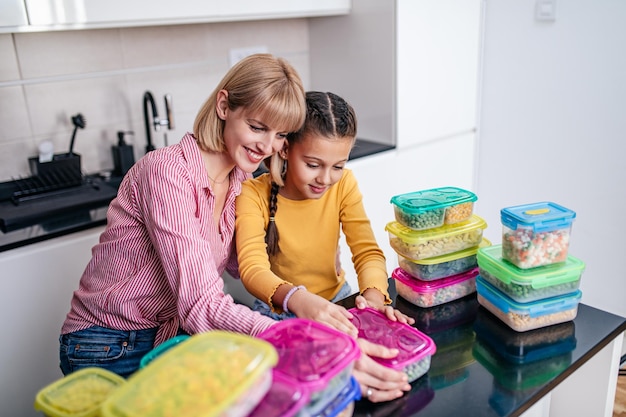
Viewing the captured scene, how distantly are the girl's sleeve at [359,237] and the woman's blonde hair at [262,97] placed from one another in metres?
0.29

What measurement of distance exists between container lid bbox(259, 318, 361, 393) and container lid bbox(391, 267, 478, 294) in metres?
0.42

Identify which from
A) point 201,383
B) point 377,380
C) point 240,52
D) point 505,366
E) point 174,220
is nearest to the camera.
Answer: point 201,383

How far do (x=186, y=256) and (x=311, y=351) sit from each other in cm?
40

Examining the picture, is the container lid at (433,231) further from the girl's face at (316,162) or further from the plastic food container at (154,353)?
the plastic food container at (154,353)

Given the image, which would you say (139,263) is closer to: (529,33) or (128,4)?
(128,4)

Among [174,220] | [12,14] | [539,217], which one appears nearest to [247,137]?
[174,220]

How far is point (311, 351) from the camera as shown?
0.86 m

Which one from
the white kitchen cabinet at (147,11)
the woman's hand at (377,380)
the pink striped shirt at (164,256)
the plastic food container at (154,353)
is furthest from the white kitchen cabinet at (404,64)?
the plastic food container at (154,353)

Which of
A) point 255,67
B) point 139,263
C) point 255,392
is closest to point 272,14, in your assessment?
point 255,67

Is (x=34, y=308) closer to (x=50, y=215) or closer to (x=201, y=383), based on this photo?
(x=50, y=215)

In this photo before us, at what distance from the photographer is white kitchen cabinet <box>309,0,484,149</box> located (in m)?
2.52

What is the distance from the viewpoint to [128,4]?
195cm

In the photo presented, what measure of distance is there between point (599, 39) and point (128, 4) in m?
1.90

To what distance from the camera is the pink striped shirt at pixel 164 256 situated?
1.13 metres
